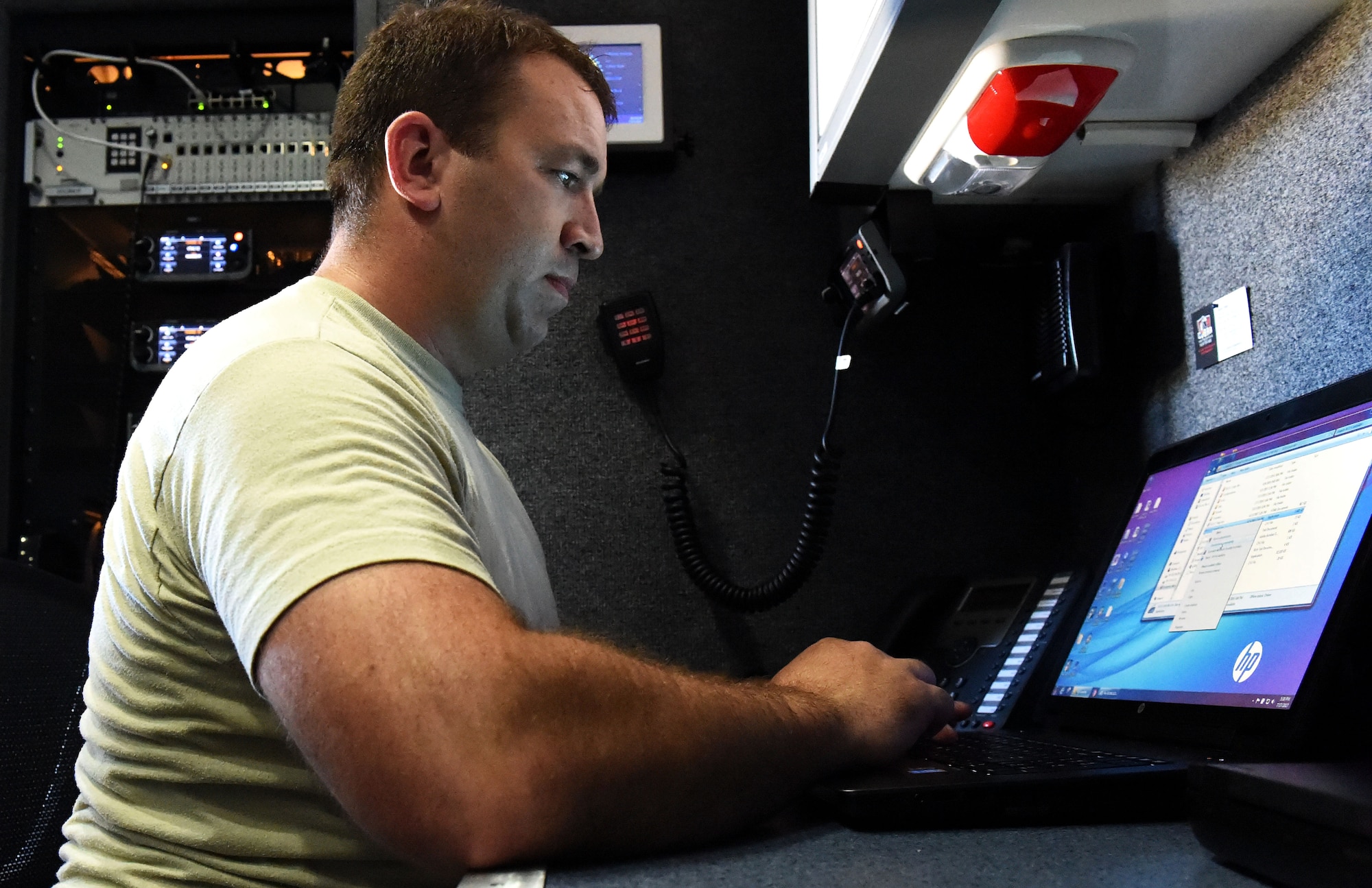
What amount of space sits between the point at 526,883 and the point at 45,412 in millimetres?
1416

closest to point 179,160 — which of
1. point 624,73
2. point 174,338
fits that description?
point 174,338

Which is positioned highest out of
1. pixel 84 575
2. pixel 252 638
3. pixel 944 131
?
pixel 944 131

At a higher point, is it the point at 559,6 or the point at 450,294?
the point at 559,6

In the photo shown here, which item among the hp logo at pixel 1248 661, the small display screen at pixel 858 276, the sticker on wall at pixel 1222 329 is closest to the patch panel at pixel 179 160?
the small display screen at pixel 858 276

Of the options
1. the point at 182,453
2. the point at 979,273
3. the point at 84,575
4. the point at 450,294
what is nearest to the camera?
the point at 182,453

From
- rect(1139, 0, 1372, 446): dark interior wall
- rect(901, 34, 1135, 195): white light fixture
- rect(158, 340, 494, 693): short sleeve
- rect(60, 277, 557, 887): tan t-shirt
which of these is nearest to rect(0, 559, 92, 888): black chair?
rect(60, 277, 557, 887): tan t-shirt

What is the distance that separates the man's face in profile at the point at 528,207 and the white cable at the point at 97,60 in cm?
87

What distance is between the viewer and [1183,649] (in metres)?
0.70

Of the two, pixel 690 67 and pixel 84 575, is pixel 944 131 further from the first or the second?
pixel 84 575

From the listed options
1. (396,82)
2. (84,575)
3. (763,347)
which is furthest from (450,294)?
(84,575)

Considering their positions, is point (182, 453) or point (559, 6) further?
point (559, 6)

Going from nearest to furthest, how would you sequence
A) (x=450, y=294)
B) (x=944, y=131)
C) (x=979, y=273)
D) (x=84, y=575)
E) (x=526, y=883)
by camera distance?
(x=526, y=883), (x=450, y=294), (x=944, y=131), (x=979, y=273), (x=84, y=575)

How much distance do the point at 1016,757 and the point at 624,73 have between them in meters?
0.98

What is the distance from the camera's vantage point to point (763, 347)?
4.12 feet
